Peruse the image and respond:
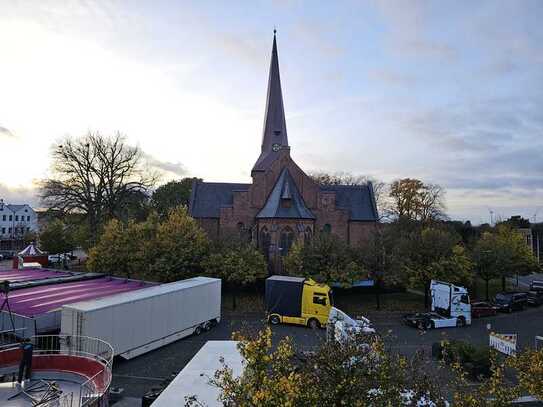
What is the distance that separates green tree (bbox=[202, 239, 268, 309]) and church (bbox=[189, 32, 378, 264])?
6.46m

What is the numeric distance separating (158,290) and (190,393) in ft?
33.5

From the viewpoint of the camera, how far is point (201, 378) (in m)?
11.6

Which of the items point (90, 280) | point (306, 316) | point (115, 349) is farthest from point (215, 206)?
point (115, 349)

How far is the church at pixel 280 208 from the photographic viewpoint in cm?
3741

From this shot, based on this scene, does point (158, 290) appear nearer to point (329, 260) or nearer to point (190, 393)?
point (190, 393)

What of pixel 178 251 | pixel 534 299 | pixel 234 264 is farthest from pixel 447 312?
pixel 178 251

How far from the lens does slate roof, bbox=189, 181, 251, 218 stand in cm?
4169

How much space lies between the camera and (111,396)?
44.9 feet

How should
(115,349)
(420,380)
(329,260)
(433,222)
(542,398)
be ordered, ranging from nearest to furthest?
(420,380) → (542,398) → (115,349) → (329,260) → (433,222)

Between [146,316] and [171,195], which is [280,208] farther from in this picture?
[171,195]

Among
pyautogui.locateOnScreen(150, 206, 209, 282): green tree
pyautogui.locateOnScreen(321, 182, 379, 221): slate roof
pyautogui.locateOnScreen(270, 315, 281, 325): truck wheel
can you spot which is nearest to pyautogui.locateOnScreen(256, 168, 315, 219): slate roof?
pyautogui.locateOnScreen(321, 182, 379, 221): slate roof

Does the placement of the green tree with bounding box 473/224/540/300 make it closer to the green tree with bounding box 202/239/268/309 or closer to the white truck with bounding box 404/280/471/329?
the white truck with bounding box 404/280/471/329

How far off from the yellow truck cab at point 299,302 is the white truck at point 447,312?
634 centimetres

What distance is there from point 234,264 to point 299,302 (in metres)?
6.59
